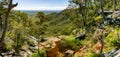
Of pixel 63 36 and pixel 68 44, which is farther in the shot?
pixel 63 36

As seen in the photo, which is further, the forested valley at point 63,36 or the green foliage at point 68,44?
the green foliage at point 68,44

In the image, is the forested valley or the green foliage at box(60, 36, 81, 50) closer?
the forested valley

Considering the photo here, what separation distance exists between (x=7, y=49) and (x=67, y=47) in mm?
12655

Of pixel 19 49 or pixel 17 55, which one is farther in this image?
pixel 19 49

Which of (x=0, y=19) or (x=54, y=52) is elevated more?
(x=0, y=19)

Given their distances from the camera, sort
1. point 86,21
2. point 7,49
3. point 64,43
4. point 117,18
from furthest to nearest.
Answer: point 86,21
point 7,49
point 64,43
point 117,18

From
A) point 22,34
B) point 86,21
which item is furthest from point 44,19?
point 86,21

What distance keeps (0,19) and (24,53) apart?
1079 centimetres

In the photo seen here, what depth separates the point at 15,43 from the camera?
49.7 meters

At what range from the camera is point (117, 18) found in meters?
35.7

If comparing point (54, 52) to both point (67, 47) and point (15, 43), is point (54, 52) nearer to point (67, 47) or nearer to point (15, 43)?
point (67, 47)

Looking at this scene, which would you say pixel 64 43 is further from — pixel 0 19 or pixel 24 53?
pixel 0 19

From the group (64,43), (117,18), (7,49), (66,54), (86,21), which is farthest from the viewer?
(86,21)

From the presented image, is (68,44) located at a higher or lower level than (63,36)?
higher
